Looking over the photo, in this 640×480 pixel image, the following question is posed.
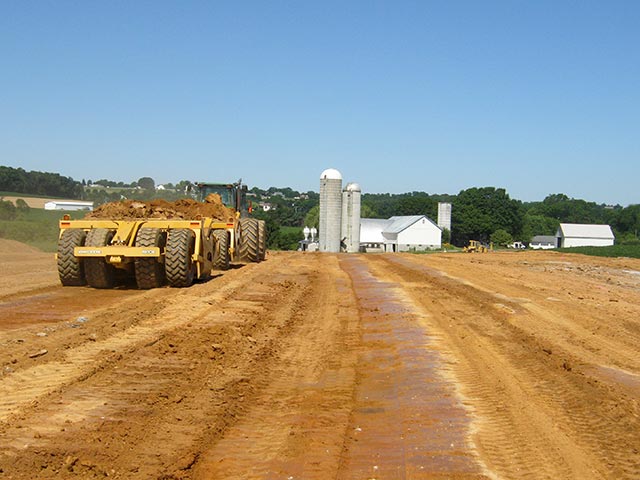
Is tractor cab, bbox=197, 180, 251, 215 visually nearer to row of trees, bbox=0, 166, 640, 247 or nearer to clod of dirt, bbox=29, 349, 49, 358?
row of trees, bbox=0, 166, 640, 247

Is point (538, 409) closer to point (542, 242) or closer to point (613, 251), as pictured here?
point (613, 251)

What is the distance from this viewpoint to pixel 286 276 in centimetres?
1842

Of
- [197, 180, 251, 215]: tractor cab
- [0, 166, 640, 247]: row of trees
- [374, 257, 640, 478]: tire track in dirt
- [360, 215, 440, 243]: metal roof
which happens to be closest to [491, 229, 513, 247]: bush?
[0, 166, 640, 247]: row of trees

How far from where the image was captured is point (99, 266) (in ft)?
47.3

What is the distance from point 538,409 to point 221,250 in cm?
1361

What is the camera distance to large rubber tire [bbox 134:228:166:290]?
13.9 m

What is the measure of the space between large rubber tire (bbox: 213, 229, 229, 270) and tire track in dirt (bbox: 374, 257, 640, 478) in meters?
9.24

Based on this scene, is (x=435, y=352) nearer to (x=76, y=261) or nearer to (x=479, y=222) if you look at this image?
(x=76, y=261)

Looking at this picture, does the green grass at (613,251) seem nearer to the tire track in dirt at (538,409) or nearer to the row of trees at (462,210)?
the row of trees at (462,210)

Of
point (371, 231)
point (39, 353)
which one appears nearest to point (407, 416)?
point (39, 353)

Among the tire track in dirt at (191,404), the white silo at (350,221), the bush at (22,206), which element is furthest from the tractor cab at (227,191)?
the white silo at (350,221)

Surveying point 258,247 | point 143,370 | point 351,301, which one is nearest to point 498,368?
point 143,370

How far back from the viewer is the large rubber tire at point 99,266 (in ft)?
46.5

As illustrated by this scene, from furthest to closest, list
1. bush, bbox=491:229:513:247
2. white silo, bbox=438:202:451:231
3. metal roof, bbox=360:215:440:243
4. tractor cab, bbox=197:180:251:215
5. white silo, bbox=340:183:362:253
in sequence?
bush, bbox=491:229:513:247, white silo, bbox=438:202:451:231, metal roof, bbox=360:215:440:243, white silo, bbox=340:183:362:253, tractor cab, bbox=197:180:251:215
